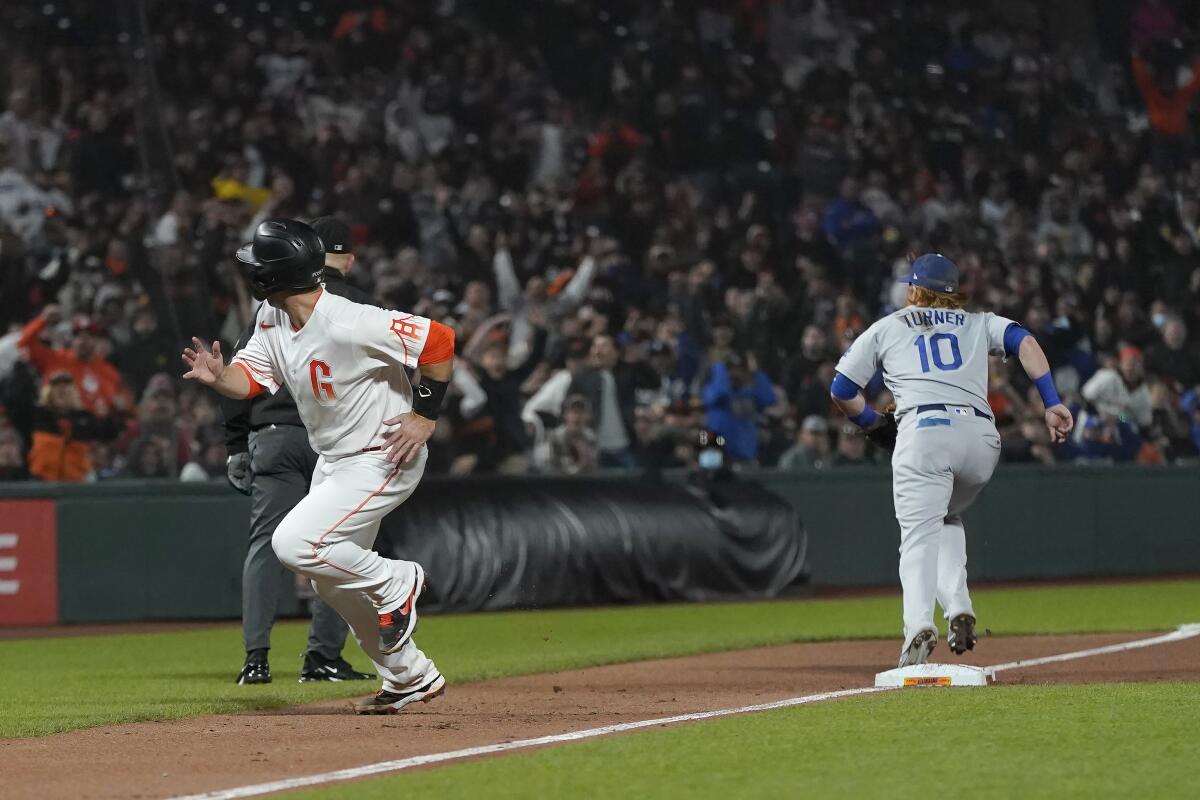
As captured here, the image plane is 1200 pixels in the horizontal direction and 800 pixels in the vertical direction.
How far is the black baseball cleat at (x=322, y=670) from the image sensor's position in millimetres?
9070

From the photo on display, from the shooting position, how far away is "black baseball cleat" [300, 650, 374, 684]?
907 centimetres

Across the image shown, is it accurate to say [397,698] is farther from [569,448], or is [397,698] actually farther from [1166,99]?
[1166,99]

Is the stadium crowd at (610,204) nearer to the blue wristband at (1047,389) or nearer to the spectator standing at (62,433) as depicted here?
the spectator standing at (62,433)

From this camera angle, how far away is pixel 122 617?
1439 cm

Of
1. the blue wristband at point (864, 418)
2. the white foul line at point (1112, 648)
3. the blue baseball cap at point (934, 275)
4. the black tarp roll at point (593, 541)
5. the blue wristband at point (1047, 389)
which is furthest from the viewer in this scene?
the black tarp roll at point (593, 541)

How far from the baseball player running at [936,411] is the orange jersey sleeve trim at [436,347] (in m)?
2.30

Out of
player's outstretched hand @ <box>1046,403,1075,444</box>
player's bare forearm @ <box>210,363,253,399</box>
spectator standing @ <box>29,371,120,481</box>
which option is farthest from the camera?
spectator standing @ <box>29,371,120,481</box>

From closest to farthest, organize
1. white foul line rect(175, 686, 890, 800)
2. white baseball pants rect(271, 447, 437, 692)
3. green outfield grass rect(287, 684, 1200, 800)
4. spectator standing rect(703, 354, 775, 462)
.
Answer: green outfield grass rect(287, 684, 1200, 800) → white foul line rect(175, 686, 890, 800) → white baseball pants rect(271, 447, 437, 692) → spectator standing rect(703, 354, 775, 462)

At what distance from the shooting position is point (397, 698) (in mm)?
7332

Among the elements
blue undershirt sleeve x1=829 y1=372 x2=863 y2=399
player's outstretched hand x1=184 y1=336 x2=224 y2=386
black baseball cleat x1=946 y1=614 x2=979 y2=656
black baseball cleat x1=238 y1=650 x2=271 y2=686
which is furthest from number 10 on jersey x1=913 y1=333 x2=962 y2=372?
black baseball cleat x1=238 y1=650 x2=271 y2=686

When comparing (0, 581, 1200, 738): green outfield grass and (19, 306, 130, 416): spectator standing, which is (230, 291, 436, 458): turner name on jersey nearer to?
Result: (0, 581, 1200, 738): green outfield grass

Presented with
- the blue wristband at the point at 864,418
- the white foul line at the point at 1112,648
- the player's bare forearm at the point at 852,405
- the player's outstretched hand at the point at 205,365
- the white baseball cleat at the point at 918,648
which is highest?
the player's outstretched hand at the point at 205,365

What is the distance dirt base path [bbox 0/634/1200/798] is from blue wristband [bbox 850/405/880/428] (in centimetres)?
120

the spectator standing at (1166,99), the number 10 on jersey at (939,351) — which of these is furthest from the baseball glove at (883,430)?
the spectator standing at (1166,99)
